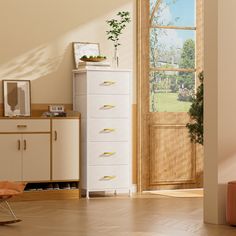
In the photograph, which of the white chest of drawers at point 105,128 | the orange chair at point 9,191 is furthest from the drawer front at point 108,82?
the orange chair at point 9,191

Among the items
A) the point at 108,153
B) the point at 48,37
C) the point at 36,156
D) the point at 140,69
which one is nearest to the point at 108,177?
the point at 108,153

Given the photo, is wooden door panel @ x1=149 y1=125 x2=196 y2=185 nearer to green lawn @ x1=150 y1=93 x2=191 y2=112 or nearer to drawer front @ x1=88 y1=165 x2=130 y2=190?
green lawn @ x1=150 y1=93 x2=191 y2=112

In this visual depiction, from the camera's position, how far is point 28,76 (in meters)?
8.34

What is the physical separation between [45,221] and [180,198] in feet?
7.49

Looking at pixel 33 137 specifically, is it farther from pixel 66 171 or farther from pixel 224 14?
pixel 224 14

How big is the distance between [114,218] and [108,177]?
5.51 ft

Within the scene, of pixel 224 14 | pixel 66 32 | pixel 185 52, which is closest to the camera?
pixel 224 14

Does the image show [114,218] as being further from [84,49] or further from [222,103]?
[84,49]

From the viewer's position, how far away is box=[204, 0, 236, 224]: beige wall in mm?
6168

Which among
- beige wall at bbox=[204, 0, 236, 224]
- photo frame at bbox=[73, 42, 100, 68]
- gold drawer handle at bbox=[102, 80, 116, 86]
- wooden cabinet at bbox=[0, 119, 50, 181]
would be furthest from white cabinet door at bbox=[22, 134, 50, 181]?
beige wall at bbox=[204, 0, 236, 224]

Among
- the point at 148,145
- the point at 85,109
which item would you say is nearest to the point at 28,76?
the point at 85,109

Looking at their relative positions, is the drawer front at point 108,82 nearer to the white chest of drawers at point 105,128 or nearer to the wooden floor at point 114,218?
A: the white chest of drawers at point 105,128

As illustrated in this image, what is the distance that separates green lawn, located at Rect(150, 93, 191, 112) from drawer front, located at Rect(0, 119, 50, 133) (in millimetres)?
1652

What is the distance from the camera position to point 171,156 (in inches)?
353
